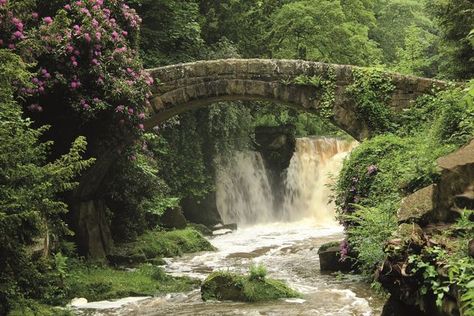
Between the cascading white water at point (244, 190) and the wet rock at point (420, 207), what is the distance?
47.3ft

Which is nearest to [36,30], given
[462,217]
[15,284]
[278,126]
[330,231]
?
[15,284]

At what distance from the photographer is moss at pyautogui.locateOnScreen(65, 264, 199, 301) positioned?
941 cm

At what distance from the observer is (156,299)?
9.21 metres

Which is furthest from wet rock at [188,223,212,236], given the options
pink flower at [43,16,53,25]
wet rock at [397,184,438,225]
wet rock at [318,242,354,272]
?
wet rock at [397,184,438,225]

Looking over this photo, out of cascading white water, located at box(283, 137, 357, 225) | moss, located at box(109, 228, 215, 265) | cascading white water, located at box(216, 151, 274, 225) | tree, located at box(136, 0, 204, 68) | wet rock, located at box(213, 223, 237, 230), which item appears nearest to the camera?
moss, located at box(109, 228, 215, 265)

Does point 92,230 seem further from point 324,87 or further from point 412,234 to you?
point 412,234

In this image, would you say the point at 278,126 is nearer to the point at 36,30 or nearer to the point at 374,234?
the point at 36,30

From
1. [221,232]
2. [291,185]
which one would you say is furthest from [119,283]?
[291,185]

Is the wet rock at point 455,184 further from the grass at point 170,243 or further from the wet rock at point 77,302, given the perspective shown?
the grass at point 170,243

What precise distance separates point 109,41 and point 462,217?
7.76 m

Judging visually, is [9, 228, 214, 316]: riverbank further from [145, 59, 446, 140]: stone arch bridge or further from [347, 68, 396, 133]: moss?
[347, 68, 396, 133]: moss

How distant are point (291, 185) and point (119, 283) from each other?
12766mm

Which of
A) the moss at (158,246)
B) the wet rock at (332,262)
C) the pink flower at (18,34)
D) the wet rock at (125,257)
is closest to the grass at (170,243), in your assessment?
the moss at (158,246)

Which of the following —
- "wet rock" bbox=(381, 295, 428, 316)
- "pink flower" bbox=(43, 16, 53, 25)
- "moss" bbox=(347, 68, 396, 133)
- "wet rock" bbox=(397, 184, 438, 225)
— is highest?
"pink flower" bbox=(43, 16, 53, 25)
